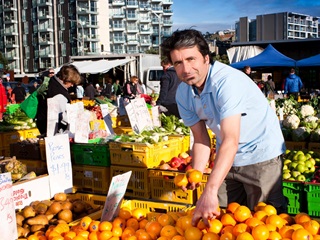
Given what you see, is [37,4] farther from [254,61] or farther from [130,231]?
[130,231]

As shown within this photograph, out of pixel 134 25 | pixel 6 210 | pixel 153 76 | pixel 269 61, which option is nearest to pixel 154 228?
pixel 6 210

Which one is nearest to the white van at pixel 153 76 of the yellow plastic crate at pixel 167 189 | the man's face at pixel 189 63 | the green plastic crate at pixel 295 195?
the yellow plastic crate at pixel 167 189

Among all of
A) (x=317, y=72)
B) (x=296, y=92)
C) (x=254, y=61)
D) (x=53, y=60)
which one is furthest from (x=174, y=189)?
(x=53, y=60)

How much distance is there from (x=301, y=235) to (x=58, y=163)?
2622 mm

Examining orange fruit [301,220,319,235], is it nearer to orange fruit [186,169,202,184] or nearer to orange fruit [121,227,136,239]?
orange fruit [186,169,202,184]

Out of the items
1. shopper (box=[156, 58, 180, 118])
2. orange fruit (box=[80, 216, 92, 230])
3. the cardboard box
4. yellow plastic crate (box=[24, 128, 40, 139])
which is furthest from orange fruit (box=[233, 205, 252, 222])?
yellow plastic crate (box=[24, 128, 40, 139])

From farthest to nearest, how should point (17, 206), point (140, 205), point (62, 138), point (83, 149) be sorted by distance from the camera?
point (83, 149) < point (62, 138) < point (17, 206) < point (140, 205)

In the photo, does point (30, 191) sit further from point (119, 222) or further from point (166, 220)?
point (166, 220)

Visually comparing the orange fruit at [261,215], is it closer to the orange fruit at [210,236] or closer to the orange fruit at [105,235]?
the orange fruit at [210,236]

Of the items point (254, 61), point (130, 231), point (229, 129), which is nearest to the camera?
point (229, 129)

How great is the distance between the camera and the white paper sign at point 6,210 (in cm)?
273

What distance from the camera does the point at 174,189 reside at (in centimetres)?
439

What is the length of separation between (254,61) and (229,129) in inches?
548

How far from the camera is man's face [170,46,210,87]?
2398 millimetres
